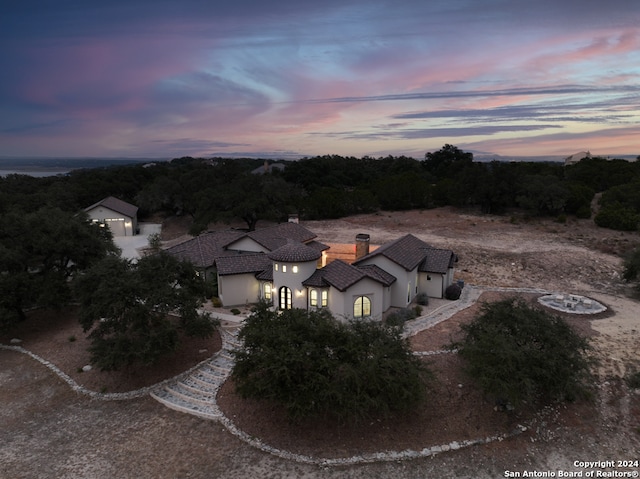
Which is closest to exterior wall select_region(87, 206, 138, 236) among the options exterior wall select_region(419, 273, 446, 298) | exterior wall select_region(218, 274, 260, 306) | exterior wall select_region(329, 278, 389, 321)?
exterior wall select_region(218, 274, 260, 306)

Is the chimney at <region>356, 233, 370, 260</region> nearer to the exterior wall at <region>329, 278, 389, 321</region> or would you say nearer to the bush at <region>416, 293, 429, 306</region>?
the bush at <region>416, 293, 429, 306</region>

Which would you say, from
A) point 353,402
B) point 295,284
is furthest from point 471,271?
point 353,402

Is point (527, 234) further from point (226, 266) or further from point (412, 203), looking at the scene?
point (226, 266)

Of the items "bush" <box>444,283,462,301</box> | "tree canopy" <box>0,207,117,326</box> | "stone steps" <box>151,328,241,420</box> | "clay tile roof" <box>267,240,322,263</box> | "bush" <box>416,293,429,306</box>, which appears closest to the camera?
"stone steps" <box>151,328,241,420</box>

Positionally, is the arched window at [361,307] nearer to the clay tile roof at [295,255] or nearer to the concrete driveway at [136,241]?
the clay tile roof at [295,255]

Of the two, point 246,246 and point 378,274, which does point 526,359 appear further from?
point 246,246

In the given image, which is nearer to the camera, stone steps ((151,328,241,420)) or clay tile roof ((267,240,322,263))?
stone steps ((151,328,241,420))
